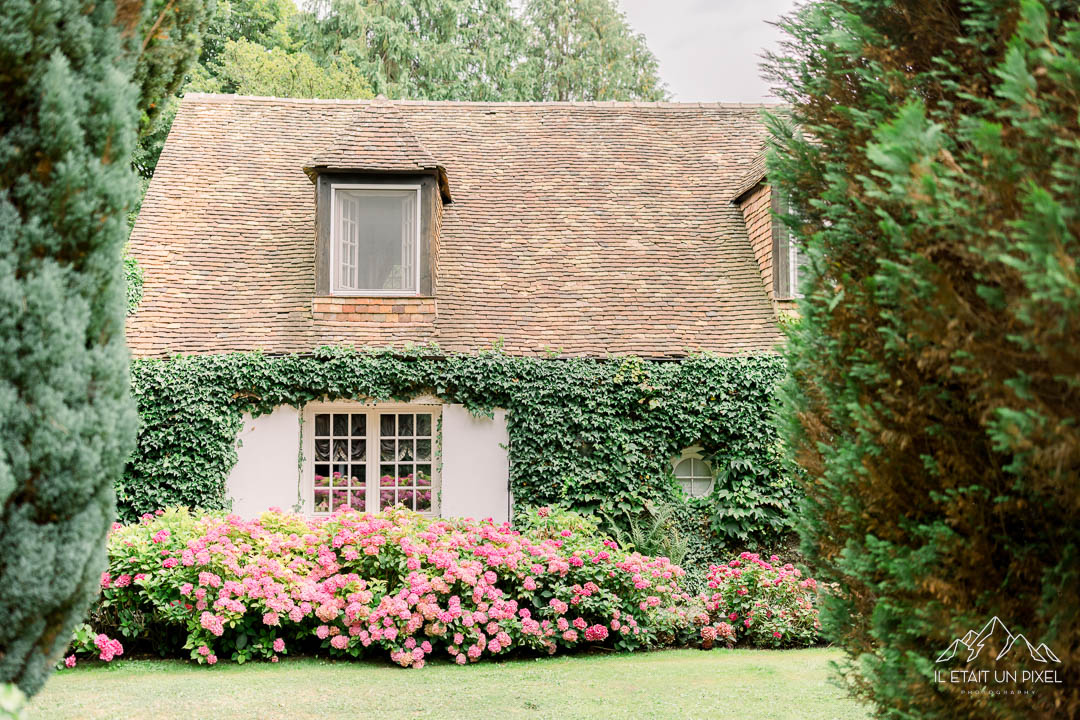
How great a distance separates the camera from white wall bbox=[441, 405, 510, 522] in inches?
460

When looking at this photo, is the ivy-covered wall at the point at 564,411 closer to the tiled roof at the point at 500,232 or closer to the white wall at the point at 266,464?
the white wall at the point at 266,464

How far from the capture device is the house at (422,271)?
38.6 ft

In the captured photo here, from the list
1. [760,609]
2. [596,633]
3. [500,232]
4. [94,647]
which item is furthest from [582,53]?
[94,647]

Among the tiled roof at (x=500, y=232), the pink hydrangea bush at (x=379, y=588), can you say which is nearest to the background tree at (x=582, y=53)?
the tiled roof at (x=500, y=232)

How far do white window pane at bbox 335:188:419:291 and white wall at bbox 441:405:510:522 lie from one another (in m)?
2.14

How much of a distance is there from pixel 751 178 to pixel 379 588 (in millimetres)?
8462

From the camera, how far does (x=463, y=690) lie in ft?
22.9

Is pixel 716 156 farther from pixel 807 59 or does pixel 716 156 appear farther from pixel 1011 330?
pixel 1011 330

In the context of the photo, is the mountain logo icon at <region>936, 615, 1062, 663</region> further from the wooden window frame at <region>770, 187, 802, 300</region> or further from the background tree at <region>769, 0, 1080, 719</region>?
the wooden window frame at <region>770, 187, 802, 300</region>

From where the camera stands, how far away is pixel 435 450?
39.0 feet

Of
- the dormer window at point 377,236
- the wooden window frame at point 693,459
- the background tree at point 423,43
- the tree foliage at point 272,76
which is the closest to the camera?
the wooden window frame at point 693,459

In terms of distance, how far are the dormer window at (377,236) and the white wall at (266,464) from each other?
6.79ft

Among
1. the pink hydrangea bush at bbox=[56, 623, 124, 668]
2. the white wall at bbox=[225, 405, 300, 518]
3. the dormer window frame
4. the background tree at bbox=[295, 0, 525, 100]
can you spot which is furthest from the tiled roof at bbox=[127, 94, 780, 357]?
the background tree at bbox=[295, 0, 525, 100]

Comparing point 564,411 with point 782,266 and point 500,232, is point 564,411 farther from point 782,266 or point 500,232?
point 782,266
